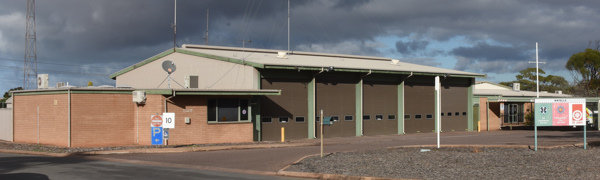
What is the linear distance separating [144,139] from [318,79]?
1060 cm

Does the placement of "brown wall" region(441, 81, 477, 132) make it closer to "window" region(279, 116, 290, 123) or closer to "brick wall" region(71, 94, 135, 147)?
"window" region(279, 116, 290, 123)

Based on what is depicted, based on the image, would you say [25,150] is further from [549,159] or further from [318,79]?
[549,159]

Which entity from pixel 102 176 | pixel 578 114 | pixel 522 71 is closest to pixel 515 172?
pixel 578 114

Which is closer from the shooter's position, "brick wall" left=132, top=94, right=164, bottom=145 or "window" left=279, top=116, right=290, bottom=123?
"brick wall" left=132, top=94, right=164, bottom=145

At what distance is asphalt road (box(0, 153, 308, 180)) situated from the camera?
14.5 meters

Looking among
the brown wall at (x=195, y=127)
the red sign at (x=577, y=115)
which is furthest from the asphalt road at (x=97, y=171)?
the red sign at (x=577, y=115)

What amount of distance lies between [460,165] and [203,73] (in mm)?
19503

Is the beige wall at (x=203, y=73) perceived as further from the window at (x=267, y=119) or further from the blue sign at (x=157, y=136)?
the blue sign at (x=157, y=136)

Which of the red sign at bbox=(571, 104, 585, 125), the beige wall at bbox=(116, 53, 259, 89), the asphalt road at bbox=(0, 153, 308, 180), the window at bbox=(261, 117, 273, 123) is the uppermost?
the beige wall at bbox=(116, 53, 259, 89)

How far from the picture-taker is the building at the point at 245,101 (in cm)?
2572

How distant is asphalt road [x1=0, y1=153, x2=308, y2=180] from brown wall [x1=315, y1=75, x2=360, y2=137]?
1571 cm

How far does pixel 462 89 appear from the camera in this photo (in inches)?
1617

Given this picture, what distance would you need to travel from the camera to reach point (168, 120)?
78.8 feet

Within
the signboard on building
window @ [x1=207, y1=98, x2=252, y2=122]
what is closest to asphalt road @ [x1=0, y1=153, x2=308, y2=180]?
window @ [x1=207, y1=98, x2=252, y2=122]
